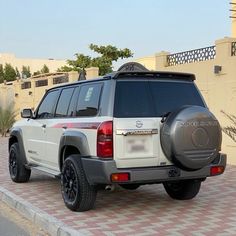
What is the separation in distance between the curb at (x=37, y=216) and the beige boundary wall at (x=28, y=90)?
14351 mm

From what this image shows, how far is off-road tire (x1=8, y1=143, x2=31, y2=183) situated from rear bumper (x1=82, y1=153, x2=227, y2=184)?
3284 millimetres

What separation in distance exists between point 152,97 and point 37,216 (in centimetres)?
233

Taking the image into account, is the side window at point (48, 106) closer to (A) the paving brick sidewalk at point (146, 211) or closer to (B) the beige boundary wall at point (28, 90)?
(A) the paving brick sidewalk at point (146, 211)

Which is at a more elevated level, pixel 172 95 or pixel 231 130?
pixel 172 95

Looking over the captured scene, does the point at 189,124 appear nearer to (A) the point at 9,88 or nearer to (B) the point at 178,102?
(B) the point at 178,102

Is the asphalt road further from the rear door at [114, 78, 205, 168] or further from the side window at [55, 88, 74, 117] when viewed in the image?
the side window at [55, 88, 74, 117]

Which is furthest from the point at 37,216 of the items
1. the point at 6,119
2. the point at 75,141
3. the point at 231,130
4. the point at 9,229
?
the point at 6,119

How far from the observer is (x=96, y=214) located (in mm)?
6828

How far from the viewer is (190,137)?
20.6 ft

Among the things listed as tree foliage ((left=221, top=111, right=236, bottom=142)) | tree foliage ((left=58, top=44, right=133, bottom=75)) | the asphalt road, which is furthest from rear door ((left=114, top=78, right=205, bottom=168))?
tree foliage ((left=58, top=44, right=133, bottom=75))

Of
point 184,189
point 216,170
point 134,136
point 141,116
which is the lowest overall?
point 184,189

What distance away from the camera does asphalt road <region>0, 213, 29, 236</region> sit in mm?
6352

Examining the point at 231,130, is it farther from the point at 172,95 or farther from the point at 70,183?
the point at 70,183

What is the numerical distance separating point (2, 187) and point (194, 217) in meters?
4.13
